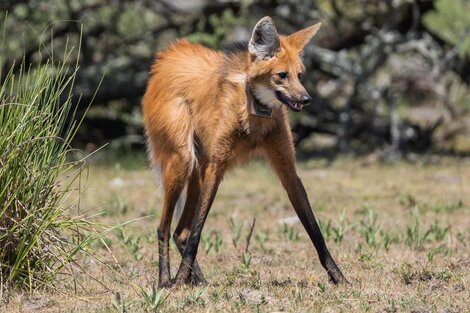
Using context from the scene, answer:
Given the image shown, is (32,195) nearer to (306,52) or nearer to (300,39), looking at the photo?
(300,39)

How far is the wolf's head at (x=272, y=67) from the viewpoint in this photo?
475cm

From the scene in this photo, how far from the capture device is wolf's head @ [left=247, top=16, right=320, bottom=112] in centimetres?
475

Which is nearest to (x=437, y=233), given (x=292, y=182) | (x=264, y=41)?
(x=292, y=182)

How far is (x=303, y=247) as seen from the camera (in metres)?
6.27

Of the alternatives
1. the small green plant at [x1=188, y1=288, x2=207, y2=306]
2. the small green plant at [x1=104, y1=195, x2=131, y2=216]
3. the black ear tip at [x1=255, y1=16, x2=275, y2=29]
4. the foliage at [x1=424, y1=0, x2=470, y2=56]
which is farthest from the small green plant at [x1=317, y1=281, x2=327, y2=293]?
the foliage at [x1=424, y1=0, x2=470, y2=56]

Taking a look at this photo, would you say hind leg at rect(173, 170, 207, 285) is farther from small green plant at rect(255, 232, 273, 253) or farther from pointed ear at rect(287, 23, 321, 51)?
pointed ear at rect(287, 23, 321, 51)

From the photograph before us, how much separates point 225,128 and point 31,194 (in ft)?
3.61

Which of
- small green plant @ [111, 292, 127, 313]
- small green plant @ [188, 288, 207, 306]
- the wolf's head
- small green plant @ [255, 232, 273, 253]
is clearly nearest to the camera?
small green plant @ [111, 292, 127, 313]

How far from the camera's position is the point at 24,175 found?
176 inches

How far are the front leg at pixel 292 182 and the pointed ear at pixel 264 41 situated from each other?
1.52 feet

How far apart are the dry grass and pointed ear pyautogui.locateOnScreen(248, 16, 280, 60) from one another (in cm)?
105

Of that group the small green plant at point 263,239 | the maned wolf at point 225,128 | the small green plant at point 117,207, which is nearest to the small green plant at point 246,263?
the maned wolf at point 225,128

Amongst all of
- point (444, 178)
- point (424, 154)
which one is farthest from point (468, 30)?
point (444, 178)

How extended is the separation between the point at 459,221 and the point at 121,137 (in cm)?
566
